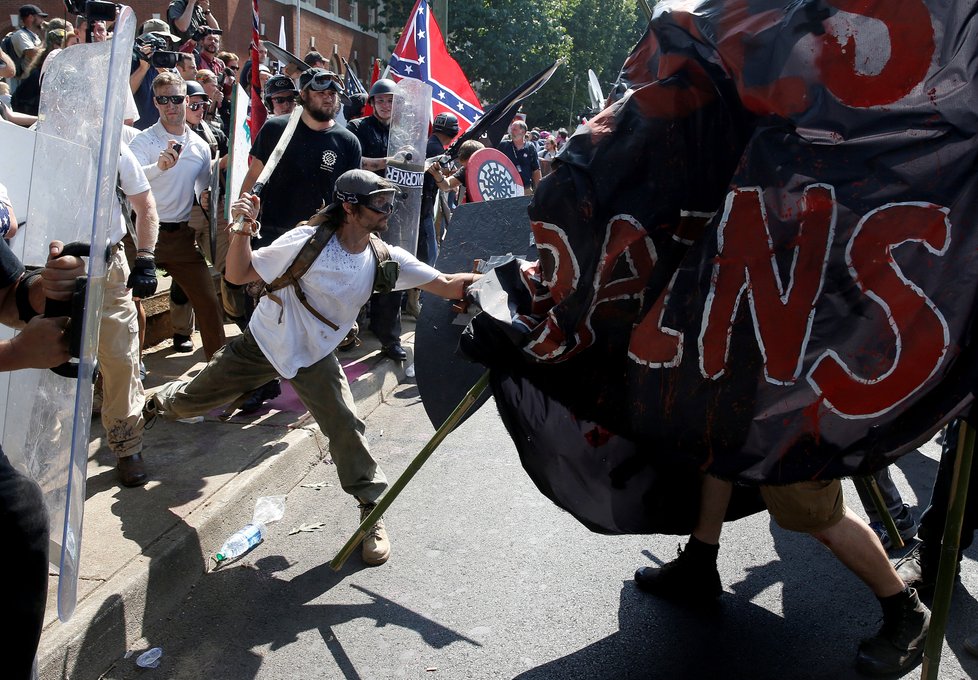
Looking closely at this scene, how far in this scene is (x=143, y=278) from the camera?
3719 millimetres

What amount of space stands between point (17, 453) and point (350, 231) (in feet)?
5.47

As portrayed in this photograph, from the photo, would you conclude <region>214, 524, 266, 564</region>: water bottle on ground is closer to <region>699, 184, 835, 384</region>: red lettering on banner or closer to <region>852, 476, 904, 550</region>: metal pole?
<region>699, 184, 835, 384</region>: red lettering on banner

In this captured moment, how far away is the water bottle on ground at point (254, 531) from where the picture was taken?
379 centimetres

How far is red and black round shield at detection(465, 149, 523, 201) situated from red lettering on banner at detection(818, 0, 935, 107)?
5009 mm

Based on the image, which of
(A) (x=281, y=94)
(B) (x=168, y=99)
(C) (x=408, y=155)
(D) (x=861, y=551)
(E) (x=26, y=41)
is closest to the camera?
(D) (x=861, y=551)

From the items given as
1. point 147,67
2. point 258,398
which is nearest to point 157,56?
point 147,67

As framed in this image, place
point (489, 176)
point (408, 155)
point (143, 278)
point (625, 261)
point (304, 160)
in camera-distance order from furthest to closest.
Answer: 1. point (489, 176)
2. point (408, 155)
3. point (304, 160)
4. point (143, 278)
5. point (625, 261)

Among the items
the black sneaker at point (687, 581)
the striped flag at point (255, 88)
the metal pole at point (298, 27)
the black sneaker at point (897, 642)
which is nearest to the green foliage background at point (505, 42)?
the metal pole at point (298, 27)

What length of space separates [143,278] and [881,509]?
3.22m

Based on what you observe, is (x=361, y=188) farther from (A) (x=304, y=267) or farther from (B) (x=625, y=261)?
(B) (x=625, y=261)

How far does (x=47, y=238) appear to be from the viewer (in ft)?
8.56

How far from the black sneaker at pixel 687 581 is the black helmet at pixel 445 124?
16.9ft

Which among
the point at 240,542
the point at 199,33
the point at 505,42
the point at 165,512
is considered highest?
the point at 505,42

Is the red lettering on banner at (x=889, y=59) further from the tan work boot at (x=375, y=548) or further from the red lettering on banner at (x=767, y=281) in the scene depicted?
the tan work boot at (x=375, y=548)
